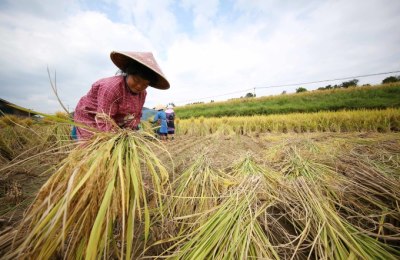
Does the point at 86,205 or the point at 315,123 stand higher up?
the point at 86,205

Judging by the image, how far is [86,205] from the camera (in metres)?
0.68

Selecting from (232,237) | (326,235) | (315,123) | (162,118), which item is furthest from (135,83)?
(315,123)

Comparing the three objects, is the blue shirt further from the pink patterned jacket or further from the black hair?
the black hair

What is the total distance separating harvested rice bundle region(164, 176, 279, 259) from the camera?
2.67 ft

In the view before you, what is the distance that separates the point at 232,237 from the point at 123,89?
4.08ft

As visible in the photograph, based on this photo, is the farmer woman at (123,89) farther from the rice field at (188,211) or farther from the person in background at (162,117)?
the person in background at (162,117)

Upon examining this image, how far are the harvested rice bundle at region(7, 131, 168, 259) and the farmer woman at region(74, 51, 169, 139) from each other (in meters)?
0.58

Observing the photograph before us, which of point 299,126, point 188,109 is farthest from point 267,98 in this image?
point 299,126

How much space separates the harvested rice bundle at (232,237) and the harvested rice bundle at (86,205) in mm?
259

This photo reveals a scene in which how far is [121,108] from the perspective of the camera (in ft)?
4.82

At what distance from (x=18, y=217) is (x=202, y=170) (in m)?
1.45

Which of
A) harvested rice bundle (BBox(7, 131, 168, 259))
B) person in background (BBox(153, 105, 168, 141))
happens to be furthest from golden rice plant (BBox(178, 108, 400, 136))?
harvested rice bundle (BBox(7, 131, 168, 259))

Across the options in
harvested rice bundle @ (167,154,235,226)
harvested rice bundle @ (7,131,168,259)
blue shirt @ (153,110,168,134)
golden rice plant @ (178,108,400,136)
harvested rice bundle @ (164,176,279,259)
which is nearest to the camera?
harvested rice bundle @ (7,131,168,259)

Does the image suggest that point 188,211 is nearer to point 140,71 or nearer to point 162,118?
point 140,71
